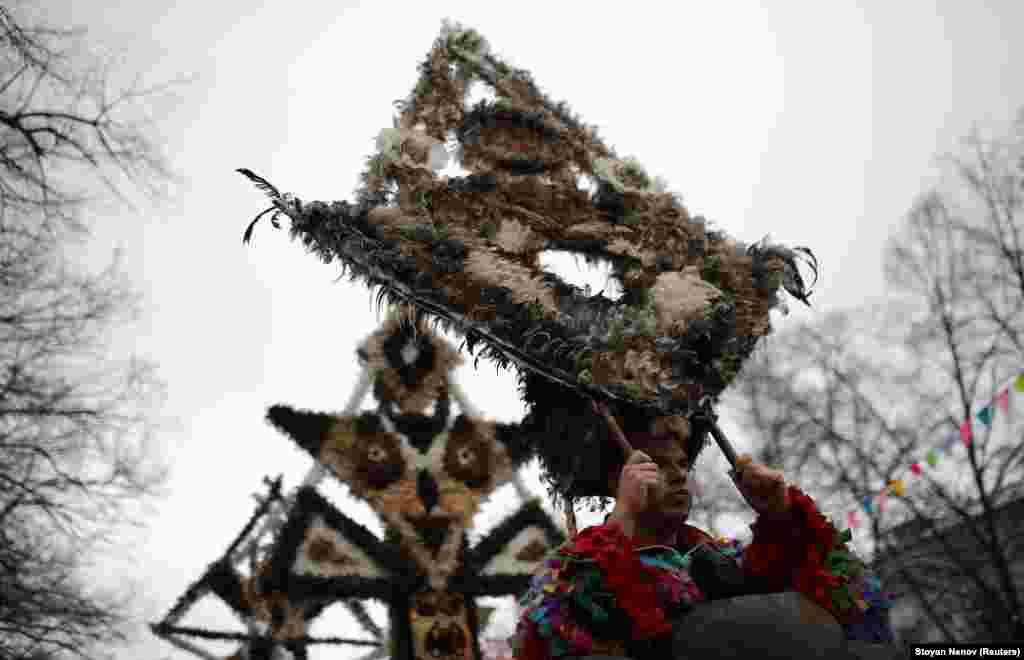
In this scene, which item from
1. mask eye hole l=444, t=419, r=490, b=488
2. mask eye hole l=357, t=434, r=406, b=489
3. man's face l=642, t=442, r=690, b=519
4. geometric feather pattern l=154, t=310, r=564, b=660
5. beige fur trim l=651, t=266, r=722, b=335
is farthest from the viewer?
mask eye hole l=444, t=419, r=490, b=488

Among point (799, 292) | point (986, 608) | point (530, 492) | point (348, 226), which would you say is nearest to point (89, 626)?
point (530, 492)

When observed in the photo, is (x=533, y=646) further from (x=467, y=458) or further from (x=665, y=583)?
(x=467, y=458)

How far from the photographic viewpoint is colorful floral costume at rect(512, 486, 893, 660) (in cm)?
225

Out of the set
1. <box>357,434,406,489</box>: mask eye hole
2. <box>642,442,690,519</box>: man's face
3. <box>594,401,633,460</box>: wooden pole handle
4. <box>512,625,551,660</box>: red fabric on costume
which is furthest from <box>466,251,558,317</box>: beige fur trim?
<box>357,434,406,489</box>: mask eye hole

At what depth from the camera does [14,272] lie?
6727 mm

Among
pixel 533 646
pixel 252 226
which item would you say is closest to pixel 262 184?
pixel 252 226

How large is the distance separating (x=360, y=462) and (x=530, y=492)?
175 centimetres

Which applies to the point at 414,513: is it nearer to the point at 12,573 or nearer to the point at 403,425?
the point at 403,425

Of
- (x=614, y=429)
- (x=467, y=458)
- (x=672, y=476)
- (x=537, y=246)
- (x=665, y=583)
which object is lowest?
(x=665, y=583)

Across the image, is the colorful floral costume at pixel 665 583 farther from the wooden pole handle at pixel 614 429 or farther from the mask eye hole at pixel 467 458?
the mask eye hole at pixel 467 458

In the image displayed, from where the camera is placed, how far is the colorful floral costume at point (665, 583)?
225 cm

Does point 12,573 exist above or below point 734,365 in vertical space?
above

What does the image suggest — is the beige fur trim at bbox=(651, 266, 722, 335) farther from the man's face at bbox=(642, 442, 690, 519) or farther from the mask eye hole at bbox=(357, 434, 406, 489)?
the mask eye hole at bbox=(357, 434, 406, 489)

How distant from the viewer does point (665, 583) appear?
7.89ft
